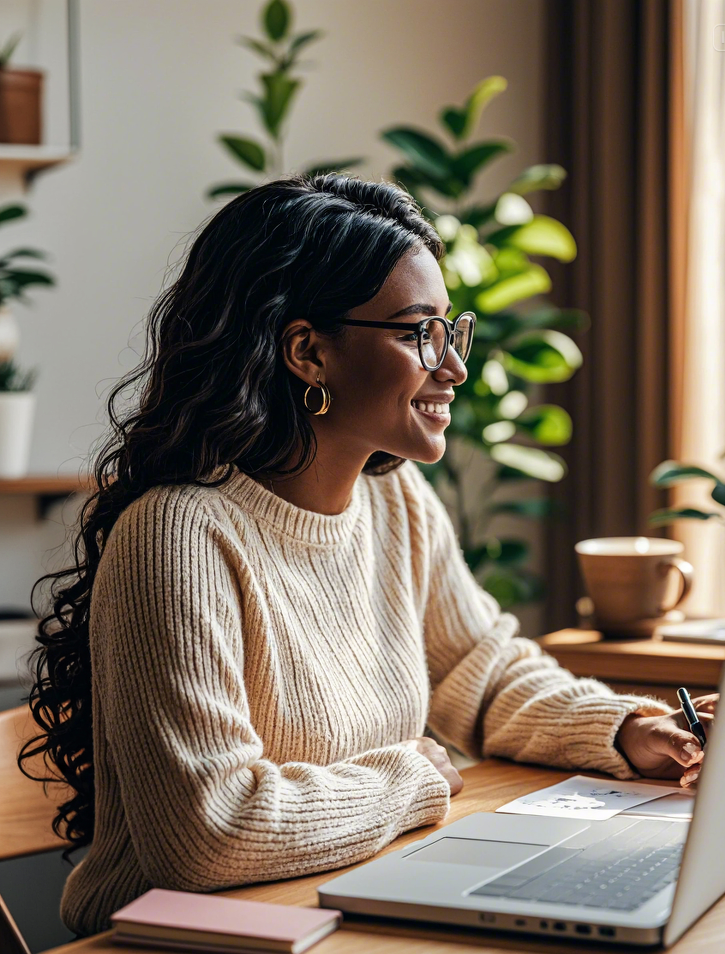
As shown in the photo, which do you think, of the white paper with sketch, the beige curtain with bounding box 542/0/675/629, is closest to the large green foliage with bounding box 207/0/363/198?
the beige curtain with bounding box 542/0/675/629

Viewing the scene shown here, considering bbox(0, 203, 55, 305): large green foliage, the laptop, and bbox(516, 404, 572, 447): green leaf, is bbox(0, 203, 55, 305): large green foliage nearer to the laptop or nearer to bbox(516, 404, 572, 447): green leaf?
bbox(516, 404, 572, 447): green leaf

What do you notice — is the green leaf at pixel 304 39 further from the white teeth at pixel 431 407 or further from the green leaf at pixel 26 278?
the white teeth at pixel 431 407

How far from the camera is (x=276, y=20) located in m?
2.84

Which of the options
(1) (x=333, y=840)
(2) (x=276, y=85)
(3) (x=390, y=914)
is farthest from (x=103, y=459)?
(2) (x=276, y=85)

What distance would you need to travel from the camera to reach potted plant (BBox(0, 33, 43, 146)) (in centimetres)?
254

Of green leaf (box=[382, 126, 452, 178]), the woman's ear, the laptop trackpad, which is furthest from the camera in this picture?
green leaf (box=[382, 126, 452, 178])

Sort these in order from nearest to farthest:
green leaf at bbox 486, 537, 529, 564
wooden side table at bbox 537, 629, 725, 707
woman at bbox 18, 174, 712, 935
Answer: woman at bbox 18, 174, 712, 935, wooden side table at bbox 537, 629, 725, 707, green leaf at bbox 486, 537, 529, 564

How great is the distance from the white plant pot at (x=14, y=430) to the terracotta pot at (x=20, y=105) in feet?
1.85

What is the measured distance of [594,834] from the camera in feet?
3.40

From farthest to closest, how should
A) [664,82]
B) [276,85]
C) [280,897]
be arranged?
[664,82], [276,85], [280,897]

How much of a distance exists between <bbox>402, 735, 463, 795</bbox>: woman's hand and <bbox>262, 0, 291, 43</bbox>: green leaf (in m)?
2.09

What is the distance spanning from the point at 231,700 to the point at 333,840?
16 centimetres

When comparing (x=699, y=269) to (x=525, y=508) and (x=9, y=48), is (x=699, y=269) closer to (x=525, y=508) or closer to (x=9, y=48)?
(x=525, y=508)

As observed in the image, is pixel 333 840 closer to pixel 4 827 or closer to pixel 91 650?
pixel 91 650
